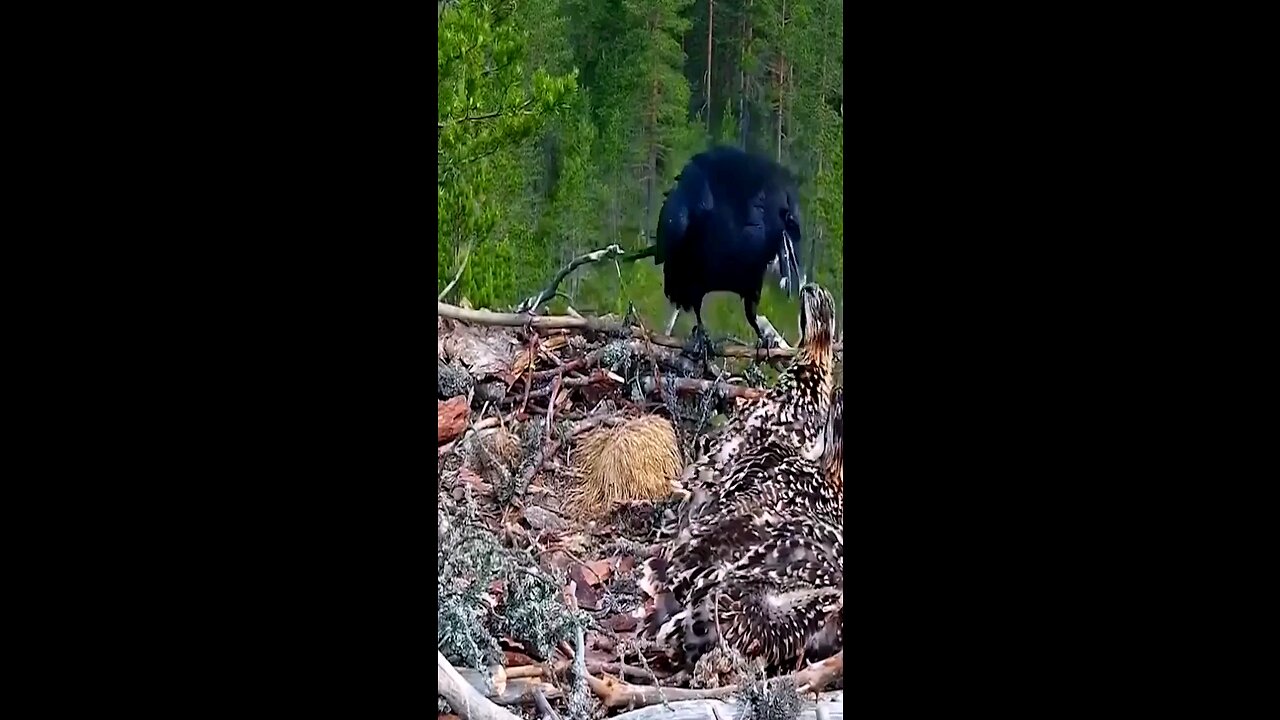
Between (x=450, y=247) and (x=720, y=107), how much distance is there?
0.82 m

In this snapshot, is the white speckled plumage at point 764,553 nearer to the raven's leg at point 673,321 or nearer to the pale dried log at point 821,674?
the pale dried log at point 821,674

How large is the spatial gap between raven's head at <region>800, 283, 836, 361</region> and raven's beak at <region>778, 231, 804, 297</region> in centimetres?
6

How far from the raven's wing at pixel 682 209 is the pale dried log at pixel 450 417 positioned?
0.64m

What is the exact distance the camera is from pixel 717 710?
3.19 m

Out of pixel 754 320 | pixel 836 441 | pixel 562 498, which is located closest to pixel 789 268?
pixel 754 320

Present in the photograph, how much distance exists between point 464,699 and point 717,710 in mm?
655

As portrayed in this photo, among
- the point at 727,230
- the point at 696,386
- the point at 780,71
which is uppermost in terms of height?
the point at 780,71

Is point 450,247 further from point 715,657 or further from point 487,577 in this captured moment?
point 715,657

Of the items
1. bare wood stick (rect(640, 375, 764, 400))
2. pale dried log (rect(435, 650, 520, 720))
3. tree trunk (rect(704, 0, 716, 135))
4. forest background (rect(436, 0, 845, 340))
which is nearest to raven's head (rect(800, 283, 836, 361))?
forest background (rect(436, 0, 845, 340))

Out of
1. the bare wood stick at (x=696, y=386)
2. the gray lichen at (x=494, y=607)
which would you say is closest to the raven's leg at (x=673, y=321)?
the bare wood stick at (x=696, y=386)

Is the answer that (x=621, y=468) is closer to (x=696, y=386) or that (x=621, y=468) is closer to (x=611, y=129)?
(x=696, y=386)

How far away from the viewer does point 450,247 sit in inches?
129

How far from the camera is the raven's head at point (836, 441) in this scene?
3.26 metres

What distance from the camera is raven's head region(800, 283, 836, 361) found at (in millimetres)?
3279
